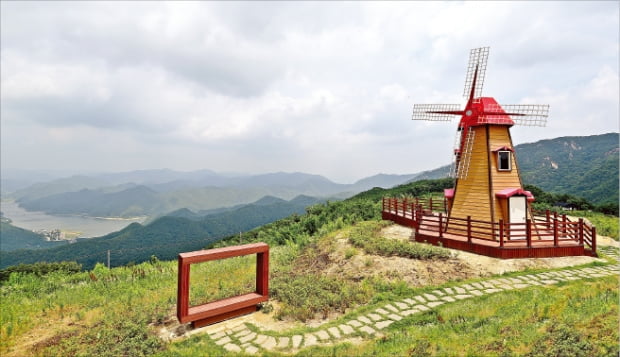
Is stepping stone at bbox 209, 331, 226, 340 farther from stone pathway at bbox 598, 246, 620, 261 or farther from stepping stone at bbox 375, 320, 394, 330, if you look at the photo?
stone pathway at bbox 598, 246, 620, 261

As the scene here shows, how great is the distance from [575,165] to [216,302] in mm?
167514

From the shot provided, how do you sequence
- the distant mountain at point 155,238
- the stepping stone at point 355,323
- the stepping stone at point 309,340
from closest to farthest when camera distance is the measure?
the stepping stone at point 309,340
the stepping stone at point 355,323
the distant mountain at point 155,238

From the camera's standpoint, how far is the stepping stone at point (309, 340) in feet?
20.5

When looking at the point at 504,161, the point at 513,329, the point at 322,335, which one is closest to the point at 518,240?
the point at 504,161

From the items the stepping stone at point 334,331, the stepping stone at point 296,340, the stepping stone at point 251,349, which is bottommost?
the stepping stone at point 251,349

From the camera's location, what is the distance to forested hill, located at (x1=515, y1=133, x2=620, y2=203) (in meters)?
83.4

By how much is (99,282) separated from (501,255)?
51.1 ft

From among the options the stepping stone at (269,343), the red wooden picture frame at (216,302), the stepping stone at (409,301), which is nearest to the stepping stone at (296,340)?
the stepping stone at (269,343)

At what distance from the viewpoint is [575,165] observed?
127562mm

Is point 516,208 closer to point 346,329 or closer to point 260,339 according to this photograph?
point 346,329

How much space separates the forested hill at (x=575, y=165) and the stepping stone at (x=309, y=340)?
88136 millimetres

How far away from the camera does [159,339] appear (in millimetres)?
6641

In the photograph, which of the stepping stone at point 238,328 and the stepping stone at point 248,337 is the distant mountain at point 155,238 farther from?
the stepping stone at point 248,337

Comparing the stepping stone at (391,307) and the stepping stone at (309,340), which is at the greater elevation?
the stepping stone at (391,307)
